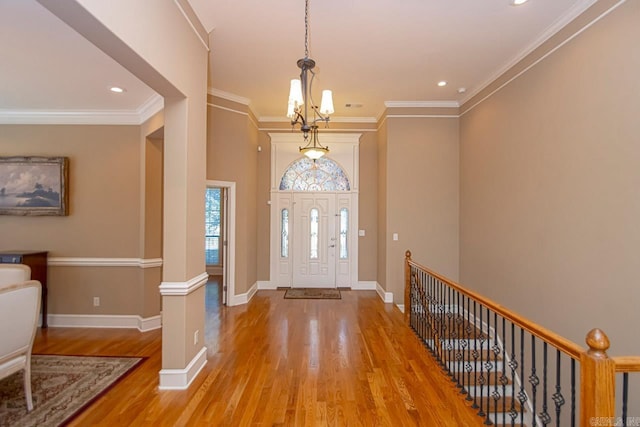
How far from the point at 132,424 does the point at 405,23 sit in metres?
4.34

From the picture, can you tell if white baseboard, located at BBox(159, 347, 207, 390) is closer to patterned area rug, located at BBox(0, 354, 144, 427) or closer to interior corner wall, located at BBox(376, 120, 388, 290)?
patterned area rug, located at BBox(0, 354, 144, 427)

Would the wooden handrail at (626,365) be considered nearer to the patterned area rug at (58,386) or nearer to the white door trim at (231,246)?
the patterned area rug at (58,386)

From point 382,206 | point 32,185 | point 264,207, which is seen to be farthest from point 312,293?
point 32,185

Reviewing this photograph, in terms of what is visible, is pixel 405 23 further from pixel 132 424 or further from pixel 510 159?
pixel 132 424

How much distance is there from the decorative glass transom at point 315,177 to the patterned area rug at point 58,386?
414 centimetres

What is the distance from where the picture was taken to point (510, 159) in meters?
4.03

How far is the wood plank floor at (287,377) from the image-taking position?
2.39 m

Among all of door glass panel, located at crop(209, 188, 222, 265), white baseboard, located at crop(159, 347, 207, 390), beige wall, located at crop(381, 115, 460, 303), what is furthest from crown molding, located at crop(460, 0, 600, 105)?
door glass panel, located at crop(209, 188, 222, 265)

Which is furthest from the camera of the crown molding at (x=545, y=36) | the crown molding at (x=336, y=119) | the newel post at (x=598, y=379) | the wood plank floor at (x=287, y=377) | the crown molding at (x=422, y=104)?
the crown molding at (x=336, y=119)

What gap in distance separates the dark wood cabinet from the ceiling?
2.02m

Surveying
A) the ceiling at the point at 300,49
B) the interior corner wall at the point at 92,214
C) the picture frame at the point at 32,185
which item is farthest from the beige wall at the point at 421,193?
the picture frame at the point at 32,185

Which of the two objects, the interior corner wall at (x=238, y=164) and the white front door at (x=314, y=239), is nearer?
the interior corner wall at (x=238, y=164)

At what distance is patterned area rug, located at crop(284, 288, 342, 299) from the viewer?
580 centimetres

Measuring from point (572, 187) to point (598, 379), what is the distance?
2.25 meters
